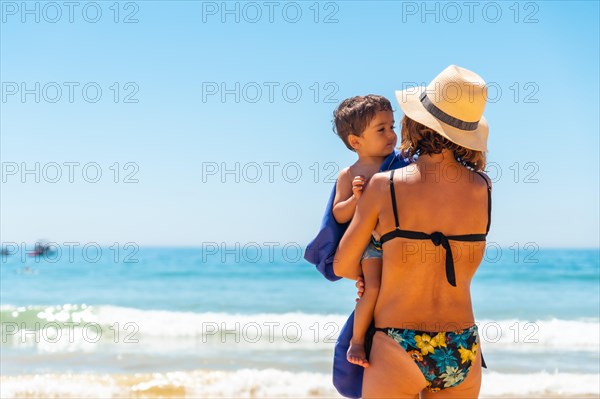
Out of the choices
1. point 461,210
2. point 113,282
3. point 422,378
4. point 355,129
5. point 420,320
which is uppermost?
point 355,129

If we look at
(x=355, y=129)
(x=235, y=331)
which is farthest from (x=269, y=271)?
(x=355, y=129)

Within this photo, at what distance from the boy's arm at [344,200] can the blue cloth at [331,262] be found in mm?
32

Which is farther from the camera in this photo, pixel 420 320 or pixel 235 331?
pixel 235 331

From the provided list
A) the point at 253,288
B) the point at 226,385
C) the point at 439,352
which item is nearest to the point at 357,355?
the point at 439,352

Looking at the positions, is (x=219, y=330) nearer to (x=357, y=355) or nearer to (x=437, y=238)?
(x=357, y=355)

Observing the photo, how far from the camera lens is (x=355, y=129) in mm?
2820

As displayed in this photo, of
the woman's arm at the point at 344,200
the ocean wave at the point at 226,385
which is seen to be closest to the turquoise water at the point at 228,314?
the ocean wave at the point at 226,385

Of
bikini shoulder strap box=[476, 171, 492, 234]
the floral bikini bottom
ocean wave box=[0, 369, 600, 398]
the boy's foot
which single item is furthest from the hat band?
ocean wave box=[0, 369, 600, 398]

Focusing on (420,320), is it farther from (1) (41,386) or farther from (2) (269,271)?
(2) (269,271)

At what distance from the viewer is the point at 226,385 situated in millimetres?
6977

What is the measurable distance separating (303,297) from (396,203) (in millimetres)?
15926

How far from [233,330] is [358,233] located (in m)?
9.46

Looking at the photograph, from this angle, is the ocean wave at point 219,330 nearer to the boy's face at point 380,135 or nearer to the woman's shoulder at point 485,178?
the boy's face at point 380,135

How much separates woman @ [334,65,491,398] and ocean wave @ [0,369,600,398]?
14.1 feet
